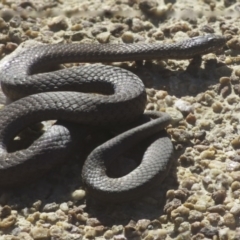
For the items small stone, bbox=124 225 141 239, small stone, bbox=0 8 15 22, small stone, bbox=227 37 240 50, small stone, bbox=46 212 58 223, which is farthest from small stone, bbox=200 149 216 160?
small stone, bbox=0 8 15 22

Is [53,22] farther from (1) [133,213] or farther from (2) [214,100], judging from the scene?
(1) [133,213]

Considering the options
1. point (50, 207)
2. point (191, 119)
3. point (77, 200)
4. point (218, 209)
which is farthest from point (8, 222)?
point (191, 119)

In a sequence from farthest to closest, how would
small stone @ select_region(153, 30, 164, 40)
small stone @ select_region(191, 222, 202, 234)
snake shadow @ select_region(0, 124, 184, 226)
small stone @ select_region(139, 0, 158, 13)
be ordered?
small stone @ select_region(139, 0, 158, 13) → small stone @ select_region(153, 30, 164, 40) → snake shadow @ select_region(0, 124, 184, 226) → small stone @ select_region(191, 222, 202, 234)

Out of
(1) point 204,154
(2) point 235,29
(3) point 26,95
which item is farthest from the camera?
(2) point 235,29

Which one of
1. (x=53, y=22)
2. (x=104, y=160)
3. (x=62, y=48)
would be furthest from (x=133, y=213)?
(x=53, y=22)

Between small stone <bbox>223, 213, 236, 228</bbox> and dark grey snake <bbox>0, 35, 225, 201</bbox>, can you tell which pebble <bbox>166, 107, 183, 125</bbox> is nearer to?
dark grey snake <bbox>0, 35, 225, 201</bbox>

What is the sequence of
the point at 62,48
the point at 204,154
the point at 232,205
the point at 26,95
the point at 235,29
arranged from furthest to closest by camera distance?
1. the point at 235,29
2. the point at 62,48
3. the point at 26,95
4. the point at 204,154
5. the point at 232,205

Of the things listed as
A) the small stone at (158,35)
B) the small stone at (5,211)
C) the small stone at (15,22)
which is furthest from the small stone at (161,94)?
the small stone at (5,211)

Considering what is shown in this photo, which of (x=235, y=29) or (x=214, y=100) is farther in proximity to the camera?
(x=235, y=29)
